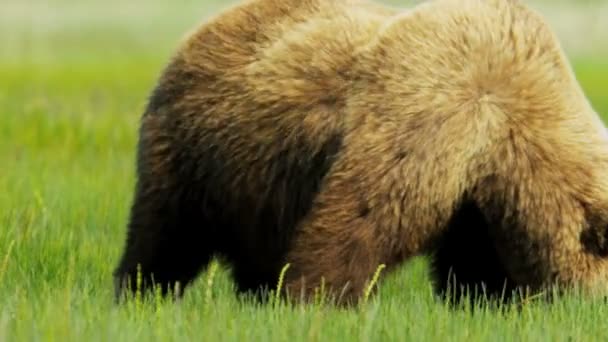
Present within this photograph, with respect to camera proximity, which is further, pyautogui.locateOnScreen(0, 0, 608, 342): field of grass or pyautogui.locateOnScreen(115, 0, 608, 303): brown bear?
pyautogui.locateOnScreen(115, 0, 608, 303): brown bear

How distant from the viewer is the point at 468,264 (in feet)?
17.7

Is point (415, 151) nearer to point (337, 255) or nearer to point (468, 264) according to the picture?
point (337, 255)

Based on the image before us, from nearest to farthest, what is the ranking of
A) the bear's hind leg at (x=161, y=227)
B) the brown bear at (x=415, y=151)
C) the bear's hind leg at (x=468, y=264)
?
the brown bear at (x=415, y=151) → the bear's hind leg at (x=468, y=264) → the bear's hind leg at (x=161, y=227)

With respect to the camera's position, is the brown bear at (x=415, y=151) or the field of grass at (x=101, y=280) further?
the brown bear at (x=415, y=151)

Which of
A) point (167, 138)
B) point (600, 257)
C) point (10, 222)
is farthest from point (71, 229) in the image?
point (600, 257)

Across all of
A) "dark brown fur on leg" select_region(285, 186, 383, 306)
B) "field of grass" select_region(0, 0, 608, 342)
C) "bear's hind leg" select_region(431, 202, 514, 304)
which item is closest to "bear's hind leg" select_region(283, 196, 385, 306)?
"dark brown fur on leg" select_region(285, 186, 383, 306)

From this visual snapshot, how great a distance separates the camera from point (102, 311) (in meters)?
4.45

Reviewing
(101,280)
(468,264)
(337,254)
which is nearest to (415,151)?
(337,254)

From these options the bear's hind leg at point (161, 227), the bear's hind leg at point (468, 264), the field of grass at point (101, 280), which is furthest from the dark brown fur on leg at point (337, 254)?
the bear's hind leg at point (161, 227)

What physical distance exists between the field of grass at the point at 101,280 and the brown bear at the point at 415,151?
0.20 m

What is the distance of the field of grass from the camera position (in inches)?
160

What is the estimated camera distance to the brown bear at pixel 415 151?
186 inches

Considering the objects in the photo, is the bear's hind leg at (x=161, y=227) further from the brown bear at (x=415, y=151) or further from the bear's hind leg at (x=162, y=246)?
the brown bear at (x=415, y=151)

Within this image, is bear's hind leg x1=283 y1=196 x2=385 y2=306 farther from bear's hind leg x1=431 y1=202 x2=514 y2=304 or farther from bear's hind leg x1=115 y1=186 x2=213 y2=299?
bear's hind leg x1=115 y1=186 x2=213 y2=299
